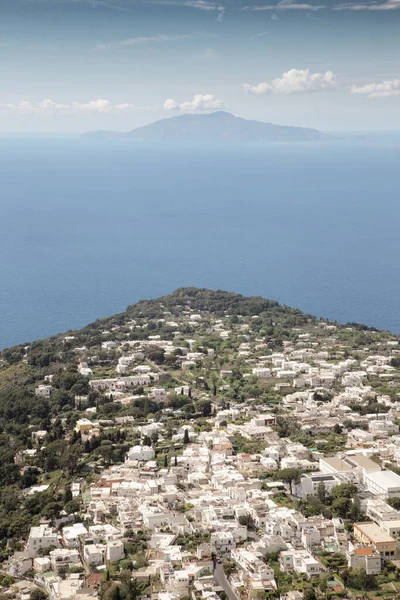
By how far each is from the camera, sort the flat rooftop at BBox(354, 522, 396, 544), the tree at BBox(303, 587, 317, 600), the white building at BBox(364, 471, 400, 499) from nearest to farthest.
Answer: the tree at BBox(303, 587, 317, 600)
the flat rooftop at BBox(354, 522, 396, 544)
the white building at BBox(364, 471, 400, 499)

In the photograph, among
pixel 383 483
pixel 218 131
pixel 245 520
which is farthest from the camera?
pixel 218 131

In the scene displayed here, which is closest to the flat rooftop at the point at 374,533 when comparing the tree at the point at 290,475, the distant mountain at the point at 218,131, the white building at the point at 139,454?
the tree at the point at 290,475

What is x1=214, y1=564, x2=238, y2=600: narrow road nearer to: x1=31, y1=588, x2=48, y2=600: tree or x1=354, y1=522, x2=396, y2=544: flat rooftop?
x1=354, y1=522, x2=396, y2=544: flat rooftop

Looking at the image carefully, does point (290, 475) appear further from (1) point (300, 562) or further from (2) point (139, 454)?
(1) point (300, 562)

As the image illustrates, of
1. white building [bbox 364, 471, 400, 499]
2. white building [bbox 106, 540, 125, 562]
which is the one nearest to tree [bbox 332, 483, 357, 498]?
white building [bbox 364, 471, 400, 499]

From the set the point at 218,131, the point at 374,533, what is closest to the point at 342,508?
the point at 374,533

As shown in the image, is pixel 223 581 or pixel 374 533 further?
pixel 374 533

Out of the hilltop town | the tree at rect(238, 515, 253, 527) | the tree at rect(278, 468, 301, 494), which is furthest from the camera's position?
the tree at rect(278, 468, 301, 494)
